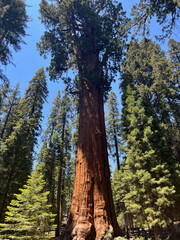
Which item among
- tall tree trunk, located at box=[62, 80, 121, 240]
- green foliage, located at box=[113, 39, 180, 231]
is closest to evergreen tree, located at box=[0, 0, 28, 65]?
tall tree trunk, located at box=[62, 80, 121, 240]

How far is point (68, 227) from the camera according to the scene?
4.82m

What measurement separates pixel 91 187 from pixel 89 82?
5.47 metres

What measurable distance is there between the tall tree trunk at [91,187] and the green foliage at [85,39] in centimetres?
261

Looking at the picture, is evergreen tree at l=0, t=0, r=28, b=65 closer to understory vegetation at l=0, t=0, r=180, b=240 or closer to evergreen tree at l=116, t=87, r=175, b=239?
understory vegetation at l=0, t=0, r=180, b=240

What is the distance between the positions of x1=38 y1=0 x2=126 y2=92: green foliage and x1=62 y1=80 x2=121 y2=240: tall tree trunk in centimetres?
261

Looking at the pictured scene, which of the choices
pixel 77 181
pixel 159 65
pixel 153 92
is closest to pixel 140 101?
pixel 153 92

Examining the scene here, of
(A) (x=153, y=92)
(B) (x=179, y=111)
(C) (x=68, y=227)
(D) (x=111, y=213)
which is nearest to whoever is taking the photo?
(C) (x=68, y=227)

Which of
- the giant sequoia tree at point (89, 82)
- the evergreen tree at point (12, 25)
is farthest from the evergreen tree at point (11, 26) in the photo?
the giant sequoia tree at point (89, 82)

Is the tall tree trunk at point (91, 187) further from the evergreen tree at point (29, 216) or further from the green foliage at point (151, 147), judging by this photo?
the green foliage at point (151, 147)

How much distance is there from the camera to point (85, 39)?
9641 millimetres

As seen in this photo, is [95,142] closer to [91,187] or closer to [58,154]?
[91,187]

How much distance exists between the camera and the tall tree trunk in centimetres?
459

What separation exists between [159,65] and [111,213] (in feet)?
51.5

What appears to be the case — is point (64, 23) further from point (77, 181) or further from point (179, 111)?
point (179, 111)
